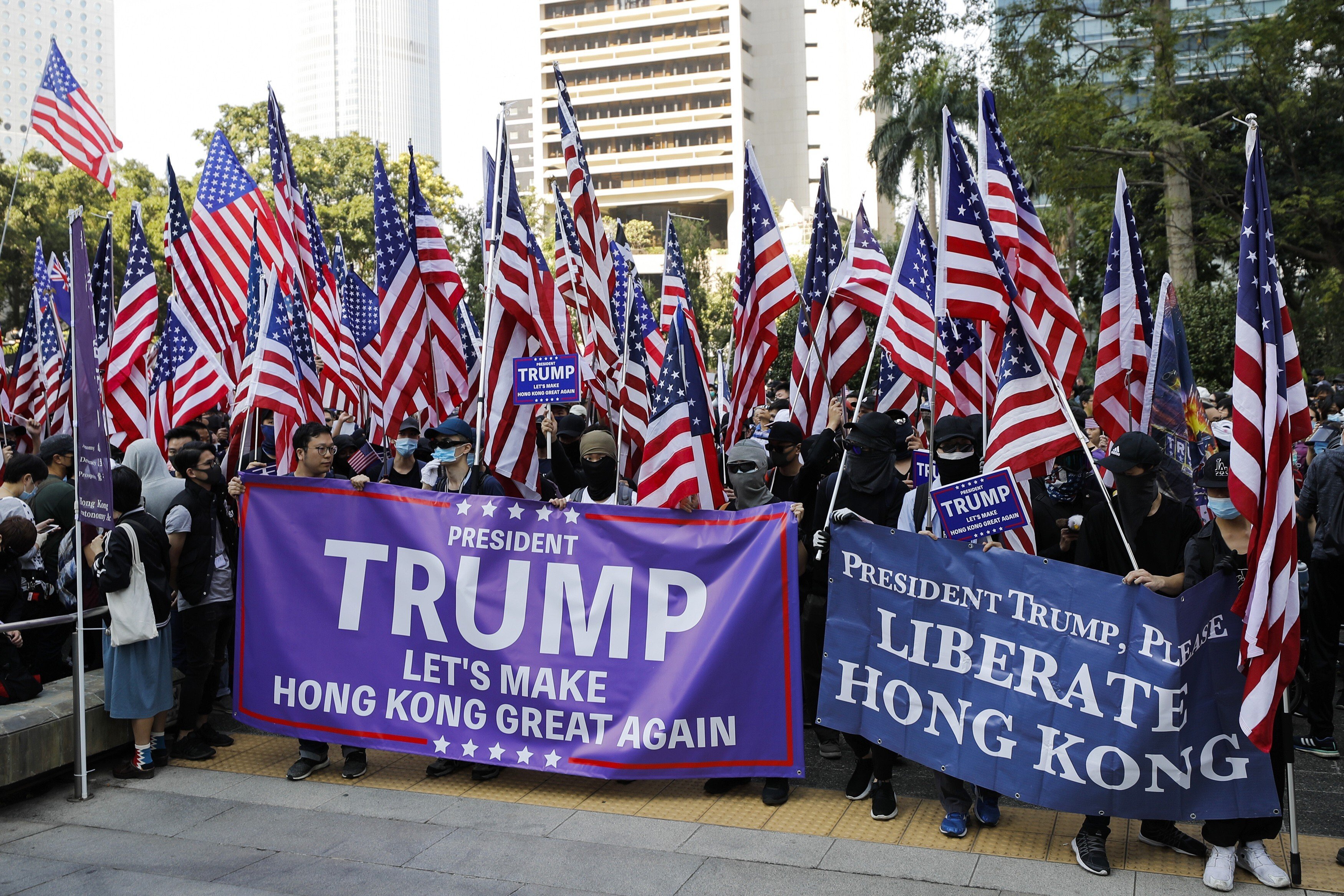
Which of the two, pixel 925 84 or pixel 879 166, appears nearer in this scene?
pixel 925 84

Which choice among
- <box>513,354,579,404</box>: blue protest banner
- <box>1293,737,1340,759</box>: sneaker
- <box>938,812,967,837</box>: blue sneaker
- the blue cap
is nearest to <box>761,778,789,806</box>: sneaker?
<box>938,812,967,837</box>: blue sneaker

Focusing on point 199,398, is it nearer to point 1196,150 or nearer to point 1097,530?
point 1097,530

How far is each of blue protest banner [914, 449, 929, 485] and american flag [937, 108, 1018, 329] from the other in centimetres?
104

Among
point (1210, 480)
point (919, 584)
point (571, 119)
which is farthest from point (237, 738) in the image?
point (1210, 480)

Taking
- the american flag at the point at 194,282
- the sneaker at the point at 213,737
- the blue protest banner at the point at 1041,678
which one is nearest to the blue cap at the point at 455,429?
the sneaker at the point at 213,737

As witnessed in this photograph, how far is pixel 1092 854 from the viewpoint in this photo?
17.5 ft

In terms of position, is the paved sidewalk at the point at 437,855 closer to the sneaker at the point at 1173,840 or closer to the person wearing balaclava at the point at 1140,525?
the sneaker at the point at 1173,840

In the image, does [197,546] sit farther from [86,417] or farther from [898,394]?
[898,394]

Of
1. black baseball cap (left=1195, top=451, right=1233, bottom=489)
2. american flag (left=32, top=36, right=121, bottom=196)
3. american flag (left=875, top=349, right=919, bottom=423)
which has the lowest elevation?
black baseball cap (left=1195, top=451, right=1233, bottom=489)

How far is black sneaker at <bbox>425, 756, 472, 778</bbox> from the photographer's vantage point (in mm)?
6895

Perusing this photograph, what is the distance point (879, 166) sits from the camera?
57.3 metres

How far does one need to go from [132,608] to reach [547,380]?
2.78 m

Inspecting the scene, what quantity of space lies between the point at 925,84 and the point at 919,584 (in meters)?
18.0

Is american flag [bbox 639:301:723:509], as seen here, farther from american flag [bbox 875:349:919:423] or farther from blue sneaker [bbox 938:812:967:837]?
american flag [bbox 875:349:919:423]
